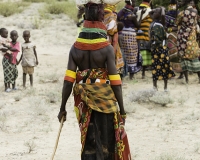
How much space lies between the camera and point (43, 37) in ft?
58.7

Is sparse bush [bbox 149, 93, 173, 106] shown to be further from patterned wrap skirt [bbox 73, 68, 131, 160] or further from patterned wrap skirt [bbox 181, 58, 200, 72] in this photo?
patterned wrap skirt [bbox 73, 68, 131, 160]

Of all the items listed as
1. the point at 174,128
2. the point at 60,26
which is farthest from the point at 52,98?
the point at 60,26

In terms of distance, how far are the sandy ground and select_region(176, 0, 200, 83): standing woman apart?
47 cm

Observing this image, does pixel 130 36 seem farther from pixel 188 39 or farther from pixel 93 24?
pixel 93 24

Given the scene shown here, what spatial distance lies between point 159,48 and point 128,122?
7.21 ft

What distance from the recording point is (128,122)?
780cm

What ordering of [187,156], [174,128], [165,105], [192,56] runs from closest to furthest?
[187,156] < [174,128] < [165,105] < [192,56]

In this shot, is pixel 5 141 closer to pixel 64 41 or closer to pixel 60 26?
pixel 64 41

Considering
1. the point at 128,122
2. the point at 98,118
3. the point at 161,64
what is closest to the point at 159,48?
the point at 161,64

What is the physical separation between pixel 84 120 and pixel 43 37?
1354cm

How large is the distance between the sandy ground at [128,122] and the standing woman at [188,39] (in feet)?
1.53

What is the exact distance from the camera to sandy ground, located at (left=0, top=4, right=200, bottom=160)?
6.25 meters

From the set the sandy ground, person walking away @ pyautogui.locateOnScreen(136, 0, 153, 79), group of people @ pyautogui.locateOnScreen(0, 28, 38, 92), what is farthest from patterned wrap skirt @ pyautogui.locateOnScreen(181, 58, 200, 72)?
group of people @ pyautogui.locateOnScreen(0, 28, 38, 92)

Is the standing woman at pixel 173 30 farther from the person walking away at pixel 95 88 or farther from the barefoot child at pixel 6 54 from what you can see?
the person walking away at pixel 95 88
